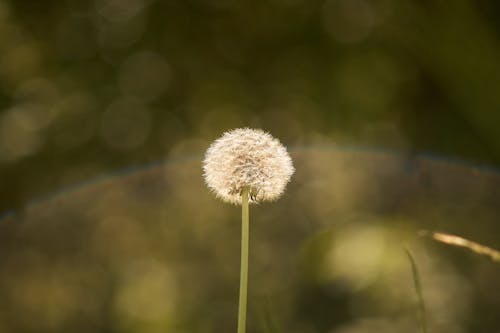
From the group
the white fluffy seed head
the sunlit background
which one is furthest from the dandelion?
the sunlit background

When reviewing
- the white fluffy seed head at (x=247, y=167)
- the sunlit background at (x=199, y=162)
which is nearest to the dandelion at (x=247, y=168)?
the white fluffy seed head at (x=247, y=167)

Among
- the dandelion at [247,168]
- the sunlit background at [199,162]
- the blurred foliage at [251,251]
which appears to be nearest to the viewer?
the dandelion at [247,168]

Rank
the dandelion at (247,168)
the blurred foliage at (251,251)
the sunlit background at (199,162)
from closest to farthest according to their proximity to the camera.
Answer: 1. the dandelion at (247,168)
2. the blurred foliage at (251,251)
3. the sunlit background at (199,162)

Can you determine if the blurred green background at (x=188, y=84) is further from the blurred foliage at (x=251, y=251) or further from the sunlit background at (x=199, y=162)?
the blurred foliage at (x=251, y=251)

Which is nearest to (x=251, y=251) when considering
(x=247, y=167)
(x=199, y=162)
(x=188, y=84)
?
(x=199, y=162)

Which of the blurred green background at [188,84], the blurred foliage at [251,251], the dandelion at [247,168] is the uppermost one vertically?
the blurred green background at [188,84]

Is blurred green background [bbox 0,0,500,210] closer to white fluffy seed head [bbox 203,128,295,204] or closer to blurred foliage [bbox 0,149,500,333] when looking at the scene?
blurred foliage [bbox 0,149,500,333]

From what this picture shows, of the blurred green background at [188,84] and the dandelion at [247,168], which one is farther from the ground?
the blurred green background at [188,84]

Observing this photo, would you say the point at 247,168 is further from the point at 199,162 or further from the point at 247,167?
the point at 199,162
